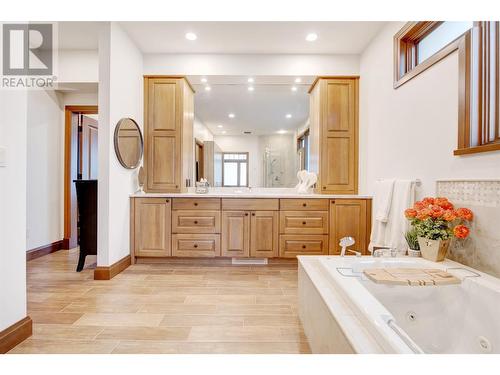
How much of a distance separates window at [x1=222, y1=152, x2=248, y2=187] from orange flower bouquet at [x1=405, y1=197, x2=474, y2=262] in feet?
7.72

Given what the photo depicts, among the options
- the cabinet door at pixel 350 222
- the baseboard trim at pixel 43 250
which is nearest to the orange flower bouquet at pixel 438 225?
the cabinet door at pixel 350 222

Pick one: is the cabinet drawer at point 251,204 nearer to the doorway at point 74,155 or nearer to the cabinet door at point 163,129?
the cabinet door at point 163,129

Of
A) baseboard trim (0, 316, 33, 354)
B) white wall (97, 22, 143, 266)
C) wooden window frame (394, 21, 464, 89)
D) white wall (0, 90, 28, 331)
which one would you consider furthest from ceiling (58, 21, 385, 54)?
baseboard trim (0, 316, 33, 354)

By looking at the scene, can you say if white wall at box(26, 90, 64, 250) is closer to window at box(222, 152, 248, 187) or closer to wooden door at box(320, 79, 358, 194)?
window at box(222, 152, 248, 187)

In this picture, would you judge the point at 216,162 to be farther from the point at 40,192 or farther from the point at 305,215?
the point at 40,192

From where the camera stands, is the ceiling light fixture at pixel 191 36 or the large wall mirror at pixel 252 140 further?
the large wall mirror at pixel 252 140

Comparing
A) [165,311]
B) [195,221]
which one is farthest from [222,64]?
[165,311]

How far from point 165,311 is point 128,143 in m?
1.81

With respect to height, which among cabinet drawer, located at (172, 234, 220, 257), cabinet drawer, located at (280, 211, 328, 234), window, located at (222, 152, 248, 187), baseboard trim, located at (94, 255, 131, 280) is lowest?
baseboard trim, located at (94, 255, 131, 280)

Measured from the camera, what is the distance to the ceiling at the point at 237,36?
2.84m

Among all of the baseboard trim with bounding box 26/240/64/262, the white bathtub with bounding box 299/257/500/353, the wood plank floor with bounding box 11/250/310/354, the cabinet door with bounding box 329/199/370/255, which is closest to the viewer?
the white bathtub with bounding box 299/257/500/353

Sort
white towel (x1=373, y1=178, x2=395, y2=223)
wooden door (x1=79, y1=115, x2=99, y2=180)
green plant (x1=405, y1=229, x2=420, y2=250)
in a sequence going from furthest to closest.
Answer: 1. wooden door (x1=79, y1=115, x2=99, y2=180)
2. white towel (x1=373, y1=178, x2=395, y2=223)
3. green plant (x1=405, y1=229, x2=420, y2=250)

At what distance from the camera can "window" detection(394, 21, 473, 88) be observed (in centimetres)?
197

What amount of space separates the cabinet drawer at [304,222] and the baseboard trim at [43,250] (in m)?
2.99
